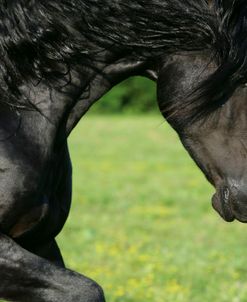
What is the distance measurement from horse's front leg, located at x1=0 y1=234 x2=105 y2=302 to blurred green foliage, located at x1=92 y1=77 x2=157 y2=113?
2445cm

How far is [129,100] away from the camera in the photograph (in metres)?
29.2

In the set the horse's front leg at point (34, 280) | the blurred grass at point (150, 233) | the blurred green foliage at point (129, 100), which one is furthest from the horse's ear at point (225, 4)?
the blurred green foliage at point (129, 100)

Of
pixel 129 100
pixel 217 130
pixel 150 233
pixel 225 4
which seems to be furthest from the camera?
pixel 129 100

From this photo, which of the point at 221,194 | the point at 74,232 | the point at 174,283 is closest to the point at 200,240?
the point at 74,232

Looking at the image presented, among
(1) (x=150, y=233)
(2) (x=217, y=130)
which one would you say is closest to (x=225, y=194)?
(2) (x=217, y=130)

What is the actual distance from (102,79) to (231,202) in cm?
74

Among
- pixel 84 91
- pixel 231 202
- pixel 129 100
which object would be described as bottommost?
pixel 129 100

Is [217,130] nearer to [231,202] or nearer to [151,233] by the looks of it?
[231,202]

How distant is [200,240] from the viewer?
9.72 meters

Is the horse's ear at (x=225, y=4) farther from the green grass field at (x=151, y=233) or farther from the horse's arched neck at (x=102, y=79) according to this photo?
the green grass field at (x=151, y=233)

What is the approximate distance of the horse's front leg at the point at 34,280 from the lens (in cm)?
385

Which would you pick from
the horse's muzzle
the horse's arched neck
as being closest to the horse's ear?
the horse's arched neck

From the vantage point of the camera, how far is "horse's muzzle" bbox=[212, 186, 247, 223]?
4.07m

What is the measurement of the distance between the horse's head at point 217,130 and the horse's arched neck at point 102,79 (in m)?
0.13
